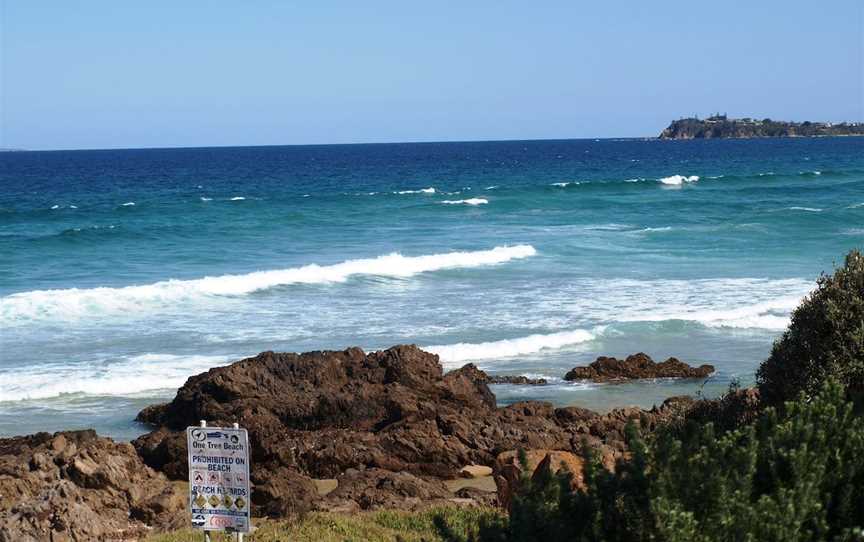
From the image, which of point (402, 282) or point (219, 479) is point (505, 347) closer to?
point (402, 282)

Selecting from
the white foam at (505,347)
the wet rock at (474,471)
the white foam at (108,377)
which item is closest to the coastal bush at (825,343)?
the wet rock at (474,471)

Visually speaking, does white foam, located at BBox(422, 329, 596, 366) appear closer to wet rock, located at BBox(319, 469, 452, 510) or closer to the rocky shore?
the rocky shore

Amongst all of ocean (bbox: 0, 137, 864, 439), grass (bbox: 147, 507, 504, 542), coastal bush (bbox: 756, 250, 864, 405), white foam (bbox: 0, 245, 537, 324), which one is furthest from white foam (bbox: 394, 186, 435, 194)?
coastal bush (bbox: 756, 250, 864, 405)

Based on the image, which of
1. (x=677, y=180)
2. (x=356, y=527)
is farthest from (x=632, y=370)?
(x=677, y=180)

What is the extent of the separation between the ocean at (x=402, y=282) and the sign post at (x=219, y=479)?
8.45m

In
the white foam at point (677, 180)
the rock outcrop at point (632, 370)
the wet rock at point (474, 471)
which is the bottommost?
the wet rock at point (474, 471)

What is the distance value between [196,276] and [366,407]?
19242 millimetres

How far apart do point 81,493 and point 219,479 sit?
3708mm

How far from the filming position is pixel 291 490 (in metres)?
13.6

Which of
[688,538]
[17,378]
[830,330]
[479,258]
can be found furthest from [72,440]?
[479,258]

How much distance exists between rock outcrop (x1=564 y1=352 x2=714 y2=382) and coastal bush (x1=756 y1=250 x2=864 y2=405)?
8897 millimetres

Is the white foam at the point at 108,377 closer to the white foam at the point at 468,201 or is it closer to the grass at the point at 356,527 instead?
the grass at the point at 356,527

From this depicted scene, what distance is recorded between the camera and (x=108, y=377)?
21.0m

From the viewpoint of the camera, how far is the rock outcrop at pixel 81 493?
37.5 ft
